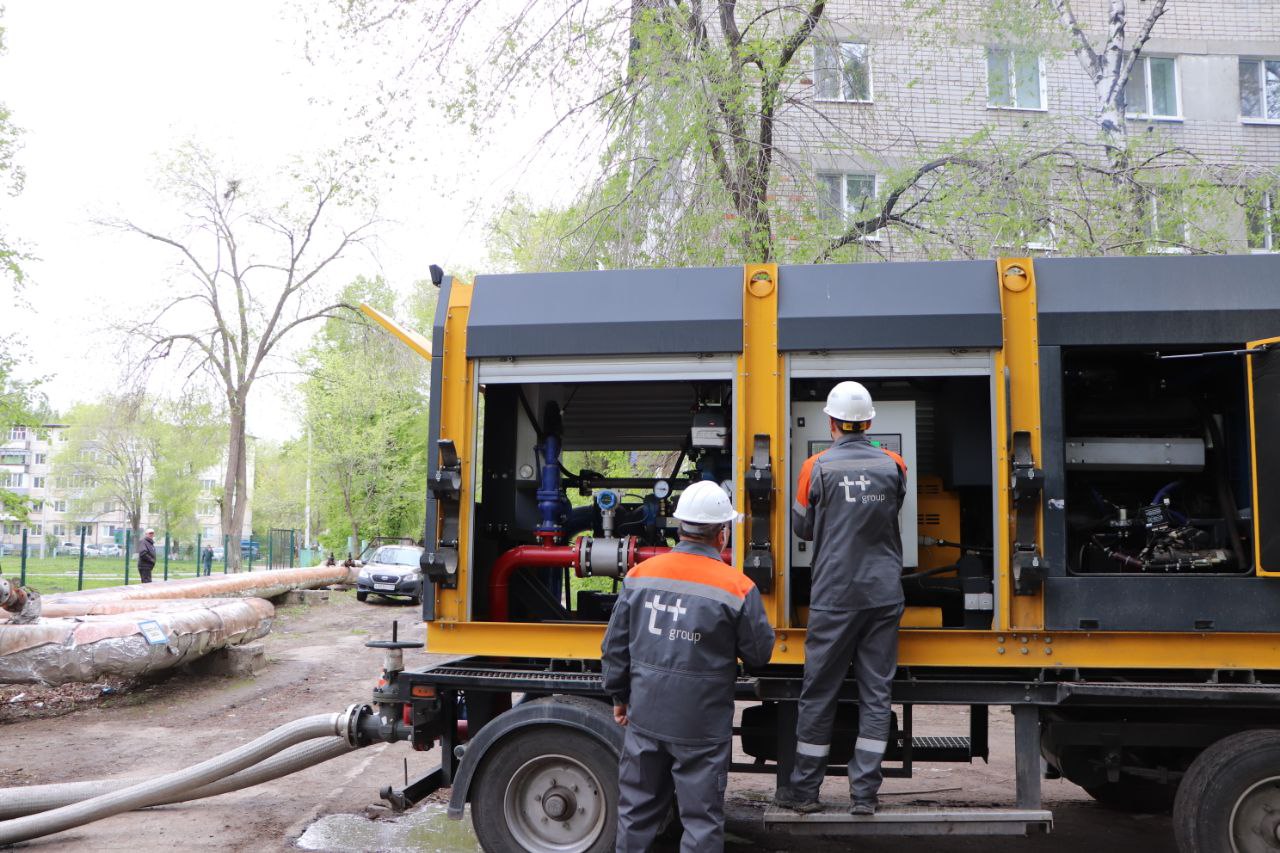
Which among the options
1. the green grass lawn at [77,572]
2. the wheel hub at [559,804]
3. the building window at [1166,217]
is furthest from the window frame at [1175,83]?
the green grass lawn at [77,572]

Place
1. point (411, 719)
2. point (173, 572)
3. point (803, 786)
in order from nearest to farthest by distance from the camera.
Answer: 1. point (803, 786)
2. point (411, 719)
3. point (173, 572)

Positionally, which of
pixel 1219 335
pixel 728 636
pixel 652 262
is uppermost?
pixel 652 262

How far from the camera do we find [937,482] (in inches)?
225

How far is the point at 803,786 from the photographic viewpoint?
184 inches

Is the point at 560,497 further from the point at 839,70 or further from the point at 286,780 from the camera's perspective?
the point at 839,70

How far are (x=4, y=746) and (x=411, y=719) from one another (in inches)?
223

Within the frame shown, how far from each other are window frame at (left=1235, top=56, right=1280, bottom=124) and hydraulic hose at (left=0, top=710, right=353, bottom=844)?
64.7ft

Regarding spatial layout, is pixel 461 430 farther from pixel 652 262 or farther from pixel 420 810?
pixel 652 262

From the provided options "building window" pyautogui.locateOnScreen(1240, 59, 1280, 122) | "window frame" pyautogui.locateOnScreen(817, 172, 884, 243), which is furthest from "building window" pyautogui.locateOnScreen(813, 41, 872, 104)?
"building window" pyautogui.locateOnScreen(1240, 59, 1280, 122)

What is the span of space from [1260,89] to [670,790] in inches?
793

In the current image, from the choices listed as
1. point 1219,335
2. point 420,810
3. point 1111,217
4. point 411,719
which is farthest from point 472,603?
point 1111,217

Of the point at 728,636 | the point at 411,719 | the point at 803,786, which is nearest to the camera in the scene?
the point at 728,636

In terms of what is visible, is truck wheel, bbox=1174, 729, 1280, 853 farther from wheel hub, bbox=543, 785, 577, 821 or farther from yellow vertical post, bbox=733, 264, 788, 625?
wheel hub, bbox=543, 785, 577, 821

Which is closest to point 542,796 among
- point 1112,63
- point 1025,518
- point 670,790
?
point 670,790
